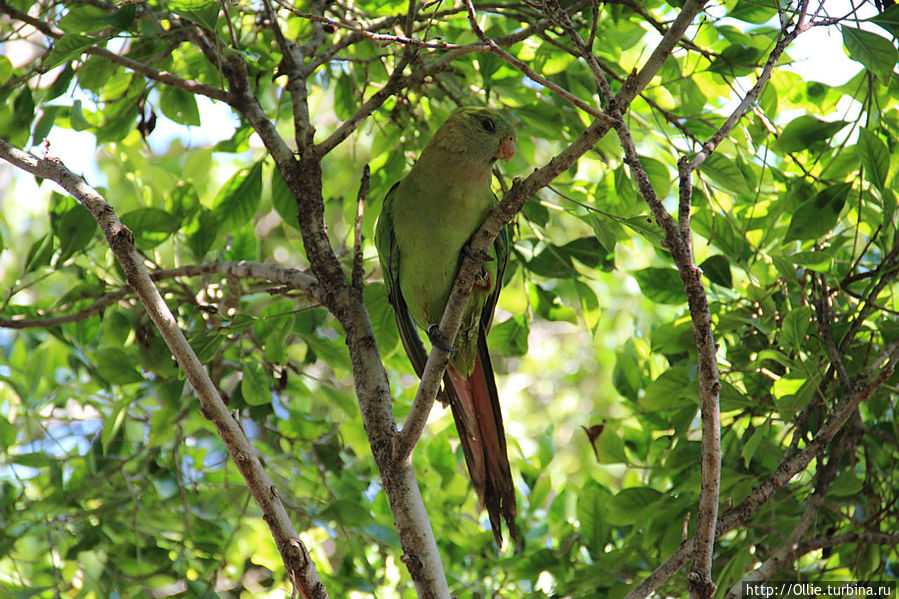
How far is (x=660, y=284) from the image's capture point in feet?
9.11

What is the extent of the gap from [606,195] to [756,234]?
574 millimetres

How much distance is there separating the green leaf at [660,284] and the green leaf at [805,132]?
0.58m

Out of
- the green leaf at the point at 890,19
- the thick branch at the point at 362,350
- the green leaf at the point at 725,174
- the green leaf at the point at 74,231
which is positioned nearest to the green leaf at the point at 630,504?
the thick branch at the point at 362,350

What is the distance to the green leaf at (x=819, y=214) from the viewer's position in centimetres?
235

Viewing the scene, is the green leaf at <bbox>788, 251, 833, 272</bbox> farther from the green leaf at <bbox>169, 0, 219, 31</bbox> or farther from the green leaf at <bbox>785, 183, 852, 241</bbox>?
the green leaf at <bbox>169, 0, 219, 31</bbox>

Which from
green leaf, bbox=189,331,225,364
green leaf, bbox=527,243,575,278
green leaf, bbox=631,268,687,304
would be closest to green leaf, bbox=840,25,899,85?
green leaf, bbox=631,268,687,304

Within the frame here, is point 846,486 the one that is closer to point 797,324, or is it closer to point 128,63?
point 797,324

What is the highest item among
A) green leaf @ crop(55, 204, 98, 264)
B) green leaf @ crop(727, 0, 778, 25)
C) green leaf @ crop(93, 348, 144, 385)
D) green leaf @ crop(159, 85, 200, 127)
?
green leaf @ crop(159, 85, 200, 127)

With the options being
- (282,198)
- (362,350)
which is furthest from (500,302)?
(362,350)

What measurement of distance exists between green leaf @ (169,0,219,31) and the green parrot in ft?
3.16

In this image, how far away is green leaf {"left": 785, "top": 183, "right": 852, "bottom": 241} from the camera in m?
2.35

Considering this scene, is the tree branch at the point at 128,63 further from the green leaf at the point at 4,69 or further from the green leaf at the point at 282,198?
the green leaf at the point at 282,198

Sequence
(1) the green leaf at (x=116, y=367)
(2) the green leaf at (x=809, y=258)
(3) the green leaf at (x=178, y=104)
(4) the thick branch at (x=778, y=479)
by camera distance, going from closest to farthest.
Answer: (4) the thick branch at (x=778, y=479) < (2) the green leaf at (x=809, y=258) < (1) the green leaf at (x=116, y=367) < (3) the green leaf at (x=178, y=104)

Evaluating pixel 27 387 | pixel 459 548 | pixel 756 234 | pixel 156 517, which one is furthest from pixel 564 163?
pixel 27 387
